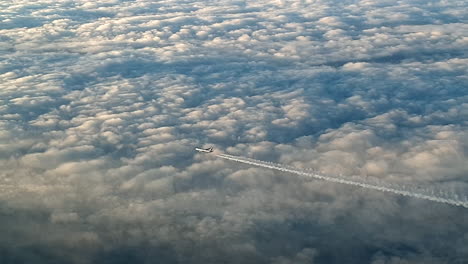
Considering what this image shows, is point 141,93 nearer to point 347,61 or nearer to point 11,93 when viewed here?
point 11,93

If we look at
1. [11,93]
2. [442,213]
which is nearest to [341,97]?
[442,213]

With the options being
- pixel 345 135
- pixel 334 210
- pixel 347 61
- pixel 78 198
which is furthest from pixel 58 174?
pixel 347 61

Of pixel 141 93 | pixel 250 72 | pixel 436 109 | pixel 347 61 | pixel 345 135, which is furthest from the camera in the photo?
pixel 347 61

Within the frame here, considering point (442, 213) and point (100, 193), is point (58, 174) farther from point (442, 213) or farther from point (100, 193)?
point (442, 213)

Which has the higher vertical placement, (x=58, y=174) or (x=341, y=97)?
(x=58, y=174)

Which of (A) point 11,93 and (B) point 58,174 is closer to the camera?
(B) point 58,174

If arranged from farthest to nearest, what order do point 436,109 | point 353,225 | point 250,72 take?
point 250,72 → point 436,109 → point 353,225

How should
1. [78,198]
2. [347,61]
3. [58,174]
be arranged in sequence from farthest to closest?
[347,61] → [58,174] → [78,198]

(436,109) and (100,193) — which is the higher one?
(100,193)

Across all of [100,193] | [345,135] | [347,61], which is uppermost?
[100,193]
